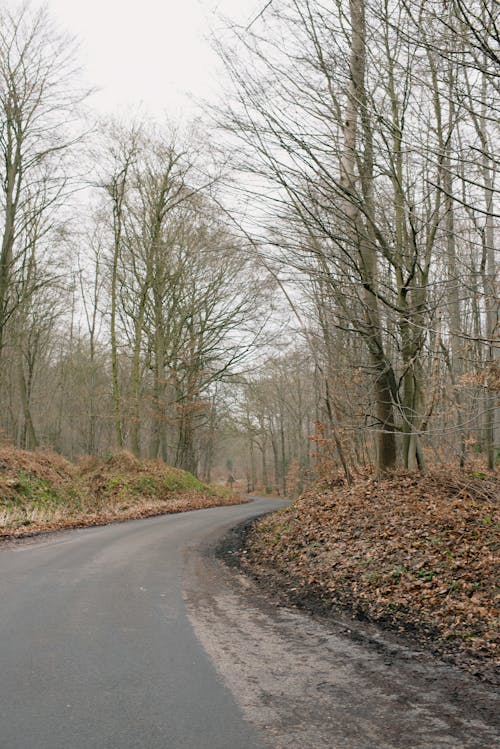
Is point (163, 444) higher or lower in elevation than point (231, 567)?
higher

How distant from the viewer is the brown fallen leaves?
5.96m

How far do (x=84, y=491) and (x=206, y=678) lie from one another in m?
16.8

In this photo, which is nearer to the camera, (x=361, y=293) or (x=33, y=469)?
(x=361, y=293)

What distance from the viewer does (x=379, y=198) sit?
9211 mm

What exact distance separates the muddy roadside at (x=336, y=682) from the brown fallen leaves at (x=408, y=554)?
18.6 inches

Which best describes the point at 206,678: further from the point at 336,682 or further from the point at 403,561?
the point at 403,561

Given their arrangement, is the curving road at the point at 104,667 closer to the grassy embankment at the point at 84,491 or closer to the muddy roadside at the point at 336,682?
the muddy roadside at the point at 336,682

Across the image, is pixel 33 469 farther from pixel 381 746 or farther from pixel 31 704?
pixel 381 746

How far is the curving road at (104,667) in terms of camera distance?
3406 mm

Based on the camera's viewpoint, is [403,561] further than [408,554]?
No

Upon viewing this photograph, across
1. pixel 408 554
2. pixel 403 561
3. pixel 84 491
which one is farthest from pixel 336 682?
pixel 84 491

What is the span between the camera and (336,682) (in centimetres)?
442

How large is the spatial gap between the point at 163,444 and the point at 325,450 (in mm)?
12057

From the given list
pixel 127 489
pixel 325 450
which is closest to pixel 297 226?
pixel 325 450
